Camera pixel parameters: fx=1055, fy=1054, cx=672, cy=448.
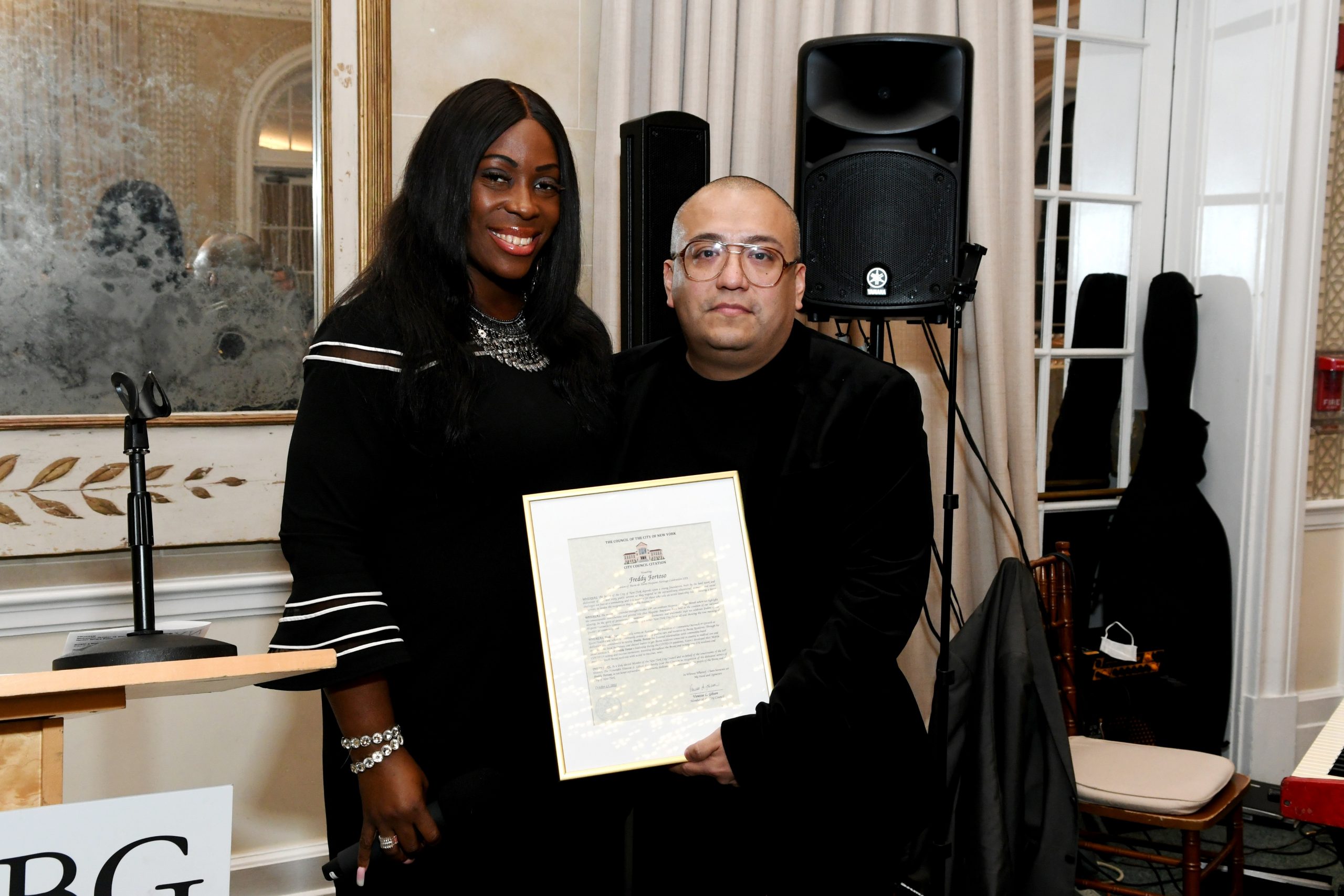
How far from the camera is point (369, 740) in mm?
1568

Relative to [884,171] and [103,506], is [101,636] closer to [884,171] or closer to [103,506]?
[103,506]

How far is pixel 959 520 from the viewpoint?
10.4 ft

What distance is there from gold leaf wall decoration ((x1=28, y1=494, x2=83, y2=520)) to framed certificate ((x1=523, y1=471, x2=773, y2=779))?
131cm

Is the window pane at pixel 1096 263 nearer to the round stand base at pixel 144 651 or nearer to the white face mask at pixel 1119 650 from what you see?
the white face mask at pixel 1119 650

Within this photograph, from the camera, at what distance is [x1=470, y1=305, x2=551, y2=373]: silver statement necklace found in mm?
1730

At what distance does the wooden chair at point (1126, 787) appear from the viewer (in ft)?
8.16

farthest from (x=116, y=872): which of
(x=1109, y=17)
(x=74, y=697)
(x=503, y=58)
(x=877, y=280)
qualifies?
(x=1109, y=17)

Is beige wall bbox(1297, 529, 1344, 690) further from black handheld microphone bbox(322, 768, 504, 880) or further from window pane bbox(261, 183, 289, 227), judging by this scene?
window pane bbox(261, 183, 289, 227)

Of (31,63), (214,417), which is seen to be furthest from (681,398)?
(31,63)

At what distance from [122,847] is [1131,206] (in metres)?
3.79

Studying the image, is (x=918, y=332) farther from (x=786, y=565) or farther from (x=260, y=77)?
(x=260, y=77)

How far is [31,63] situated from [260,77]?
18.2 inches

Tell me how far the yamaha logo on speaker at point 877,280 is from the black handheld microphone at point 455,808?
1374 mm

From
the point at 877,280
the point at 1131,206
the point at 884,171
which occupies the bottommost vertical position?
the point at 877,280
